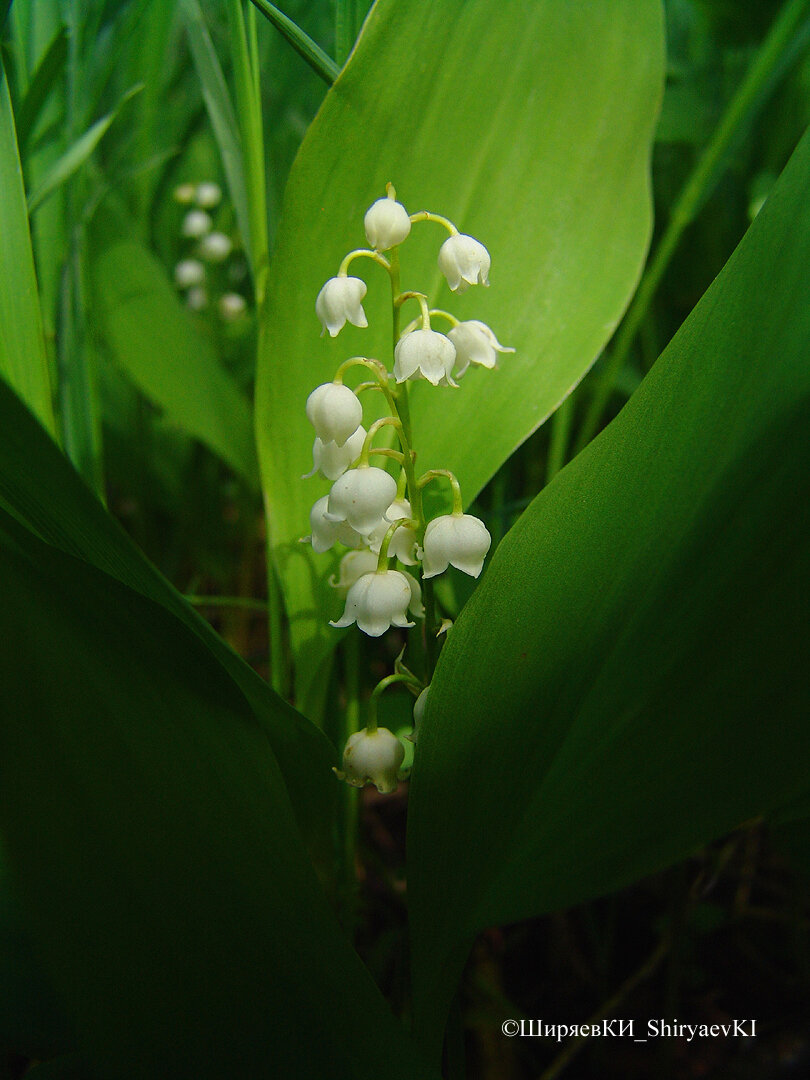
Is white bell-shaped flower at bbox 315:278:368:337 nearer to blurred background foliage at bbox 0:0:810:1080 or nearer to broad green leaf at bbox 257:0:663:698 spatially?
broad green leaf at bbox 257:0:663:698

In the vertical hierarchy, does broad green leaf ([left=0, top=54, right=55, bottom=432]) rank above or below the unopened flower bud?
above

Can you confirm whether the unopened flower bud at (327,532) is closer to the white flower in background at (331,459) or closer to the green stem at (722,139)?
the white flower in background at (331,459)

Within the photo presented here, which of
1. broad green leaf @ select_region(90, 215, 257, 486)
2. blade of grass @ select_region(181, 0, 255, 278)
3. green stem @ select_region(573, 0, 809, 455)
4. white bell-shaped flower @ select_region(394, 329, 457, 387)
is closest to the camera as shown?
white bell-shaped flower @ select_region(394, 329, 457, 387)

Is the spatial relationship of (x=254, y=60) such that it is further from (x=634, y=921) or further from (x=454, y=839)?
(x=634, y=921)

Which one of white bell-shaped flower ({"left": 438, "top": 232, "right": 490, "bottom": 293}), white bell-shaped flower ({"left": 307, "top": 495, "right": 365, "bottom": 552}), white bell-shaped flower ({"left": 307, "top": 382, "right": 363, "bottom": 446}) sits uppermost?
white bell-shaped flower ({"left": 438, "top": 232, "right": 490, "bottom": 293})

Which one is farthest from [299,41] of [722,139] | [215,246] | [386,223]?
[215,246]

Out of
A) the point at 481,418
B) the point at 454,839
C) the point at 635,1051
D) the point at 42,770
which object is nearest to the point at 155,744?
the point at 42,770

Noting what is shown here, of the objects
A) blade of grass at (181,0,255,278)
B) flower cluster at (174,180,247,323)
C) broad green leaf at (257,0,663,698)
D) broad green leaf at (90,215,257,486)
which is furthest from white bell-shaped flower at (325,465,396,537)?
flower cluster at (174,180,247,323)
